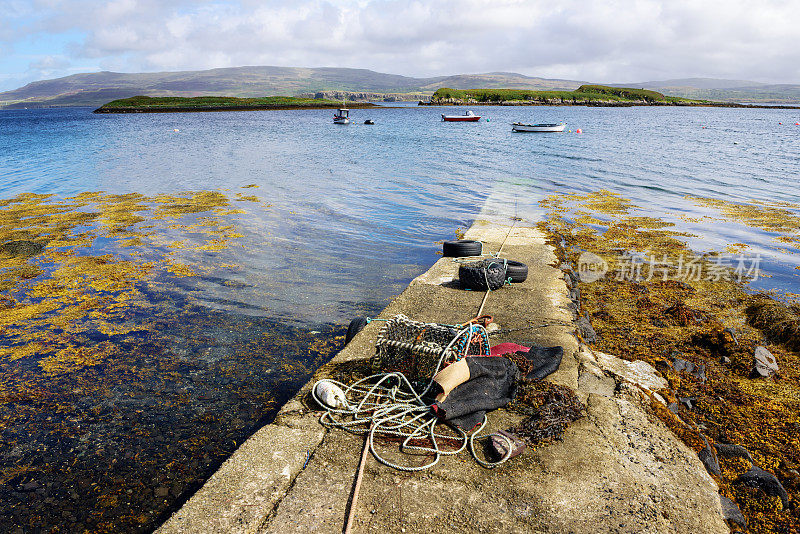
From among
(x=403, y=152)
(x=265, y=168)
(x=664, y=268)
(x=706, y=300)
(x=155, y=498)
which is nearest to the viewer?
(x=155, y=498)

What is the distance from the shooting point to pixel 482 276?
27.9 feet

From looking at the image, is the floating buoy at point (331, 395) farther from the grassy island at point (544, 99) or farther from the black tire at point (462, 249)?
the grassy island at point (544, 99)

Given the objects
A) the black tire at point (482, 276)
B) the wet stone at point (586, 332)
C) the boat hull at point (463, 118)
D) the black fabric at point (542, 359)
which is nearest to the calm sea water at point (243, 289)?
the black tire at point (482, 276)

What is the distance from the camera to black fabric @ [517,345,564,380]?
5.71m

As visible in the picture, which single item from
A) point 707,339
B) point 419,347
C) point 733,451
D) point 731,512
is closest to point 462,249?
point 707,339

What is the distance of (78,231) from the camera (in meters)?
14.8

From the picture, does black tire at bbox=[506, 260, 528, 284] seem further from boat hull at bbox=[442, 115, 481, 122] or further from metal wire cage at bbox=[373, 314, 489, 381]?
boat hull at bbox=[442, 115, 481, 122]

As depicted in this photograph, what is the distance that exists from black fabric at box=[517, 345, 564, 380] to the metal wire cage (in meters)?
0.59

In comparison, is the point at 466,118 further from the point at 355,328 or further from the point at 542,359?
the point at 542,359

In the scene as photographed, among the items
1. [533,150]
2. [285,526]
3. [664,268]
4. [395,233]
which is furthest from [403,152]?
[285,526]

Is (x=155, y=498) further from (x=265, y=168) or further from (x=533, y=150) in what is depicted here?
(x=533, y=150)

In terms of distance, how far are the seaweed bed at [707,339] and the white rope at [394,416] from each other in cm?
247

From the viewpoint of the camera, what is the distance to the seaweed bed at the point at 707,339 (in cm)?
489

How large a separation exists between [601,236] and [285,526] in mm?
13254
